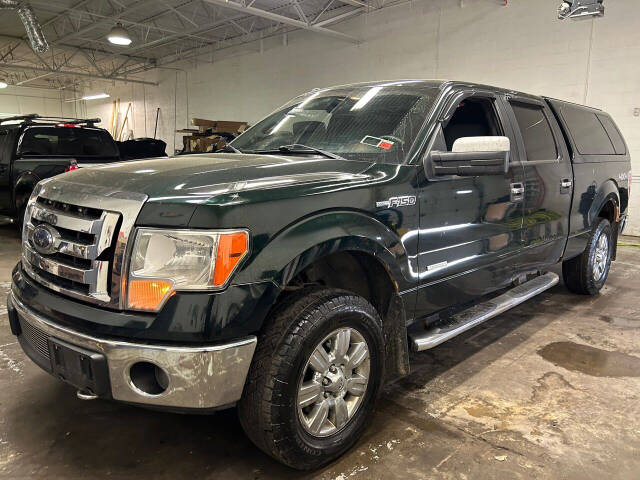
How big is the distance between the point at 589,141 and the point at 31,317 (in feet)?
14.6

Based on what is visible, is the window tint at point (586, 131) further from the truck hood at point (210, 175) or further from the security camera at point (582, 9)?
the security camera at point (582, 9)

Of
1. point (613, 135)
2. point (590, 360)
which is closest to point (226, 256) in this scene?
point (590, 360)

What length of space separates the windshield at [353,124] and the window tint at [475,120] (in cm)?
43

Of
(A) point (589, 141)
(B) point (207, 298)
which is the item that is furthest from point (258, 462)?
(A) point (589, 141)

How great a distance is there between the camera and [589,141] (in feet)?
14.0

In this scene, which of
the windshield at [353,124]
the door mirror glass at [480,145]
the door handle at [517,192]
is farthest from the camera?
the door handle at [517,192]

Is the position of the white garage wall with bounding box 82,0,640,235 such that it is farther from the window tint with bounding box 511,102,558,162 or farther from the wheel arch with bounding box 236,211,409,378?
the wheel arch with bounding box 236,211,409,378

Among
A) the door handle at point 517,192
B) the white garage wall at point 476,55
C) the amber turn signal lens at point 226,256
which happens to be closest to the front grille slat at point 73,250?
the amber turn signal lens at point 226,256

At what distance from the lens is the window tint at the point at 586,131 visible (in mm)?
4045

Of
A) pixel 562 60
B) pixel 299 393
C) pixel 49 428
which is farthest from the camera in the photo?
pixel 562 60

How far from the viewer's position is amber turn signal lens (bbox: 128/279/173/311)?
1.65 metres

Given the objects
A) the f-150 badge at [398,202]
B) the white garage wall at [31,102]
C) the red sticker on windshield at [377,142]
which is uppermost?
the white garage wall at [31,102]

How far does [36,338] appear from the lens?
1.93 metres

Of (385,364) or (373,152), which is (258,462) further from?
(373,152)
